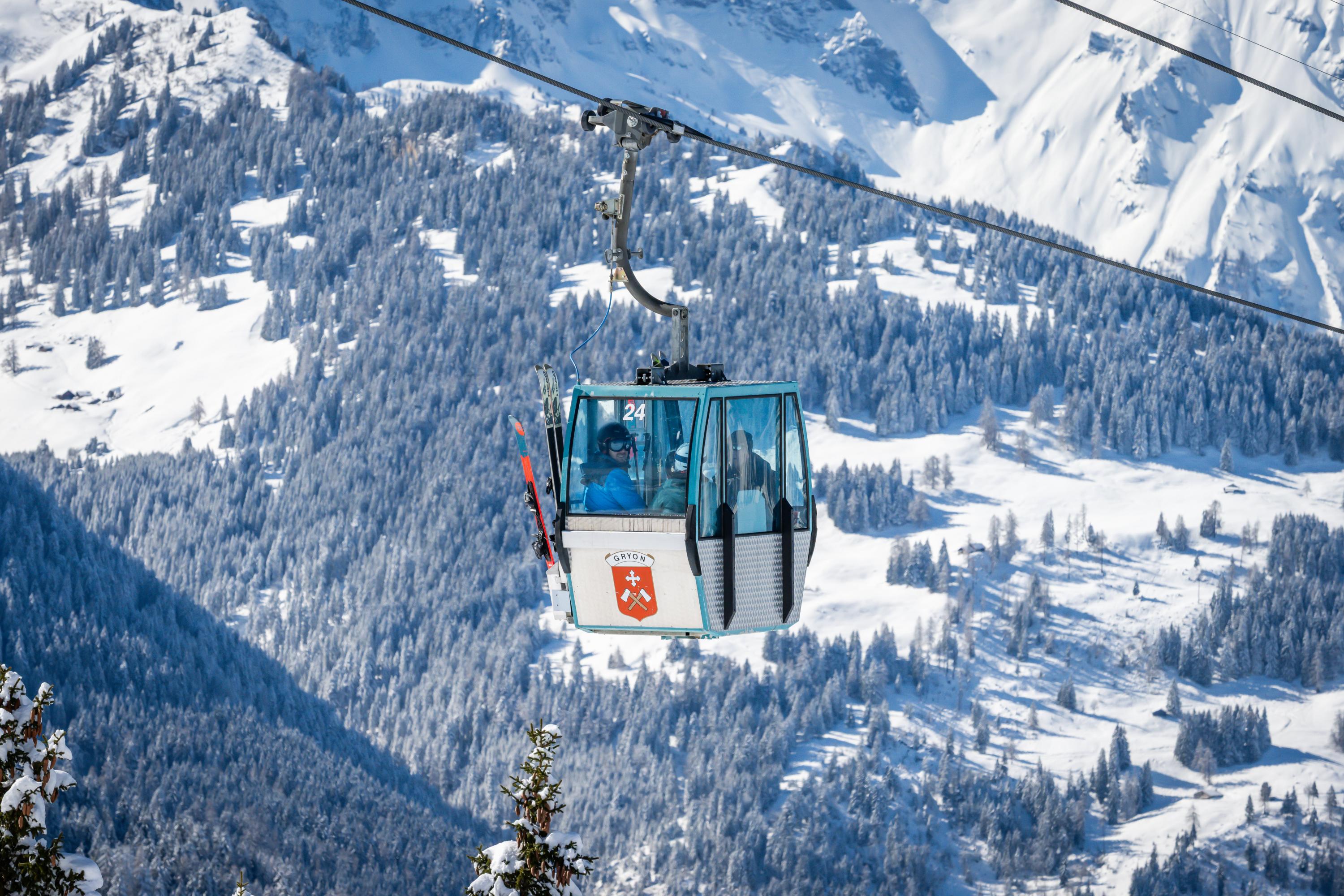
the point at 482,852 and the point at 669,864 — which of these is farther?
the point at 669,864

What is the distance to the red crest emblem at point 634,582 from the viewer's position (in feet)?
51.6

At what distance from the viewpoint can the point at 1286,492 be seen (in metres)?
190

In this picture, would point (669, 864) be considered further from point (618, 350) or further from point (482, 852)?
point (482, 852)

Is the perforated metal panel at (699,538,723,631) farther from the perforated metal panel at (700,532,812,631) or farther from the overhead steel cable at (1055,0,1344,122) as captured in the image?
the overhead steel cable at (1055,0,1344,122)

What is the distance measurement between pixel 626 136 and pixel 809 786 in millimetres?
139633

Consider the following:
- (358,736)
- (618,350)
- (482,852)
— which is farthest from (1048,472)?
(482,852)

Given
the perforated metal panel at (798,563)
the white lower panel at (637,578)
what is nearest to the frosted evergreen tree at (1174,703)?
the perforated metal panel at (798,563)

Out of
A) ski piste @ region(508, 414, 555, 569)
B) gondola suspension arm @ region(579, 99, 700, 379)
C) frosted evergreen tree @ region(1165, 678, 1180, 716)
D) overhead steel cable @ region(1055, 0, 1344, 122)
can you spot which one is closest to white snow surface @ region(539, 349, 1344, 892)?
→ frosted evergreen tree @ region(1165, 678, 1180, 716)

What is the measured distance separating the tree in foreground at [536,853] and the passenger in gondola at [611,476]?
4.19 m

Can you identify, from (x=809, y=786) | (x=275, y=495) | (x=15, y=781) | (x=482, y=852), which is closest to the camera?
(x=15, y=781)

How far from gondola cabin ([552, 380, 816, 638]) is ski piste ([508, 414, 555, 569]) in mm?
223

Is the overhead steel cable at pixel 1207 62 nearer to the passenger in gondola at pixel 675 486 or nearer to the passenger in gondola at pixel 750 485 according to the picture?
the passenger in gondola at pixel 750 485

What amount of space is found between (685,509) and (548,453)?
1846mm

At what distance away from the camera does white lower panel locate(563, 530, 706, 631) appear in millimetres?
15672
